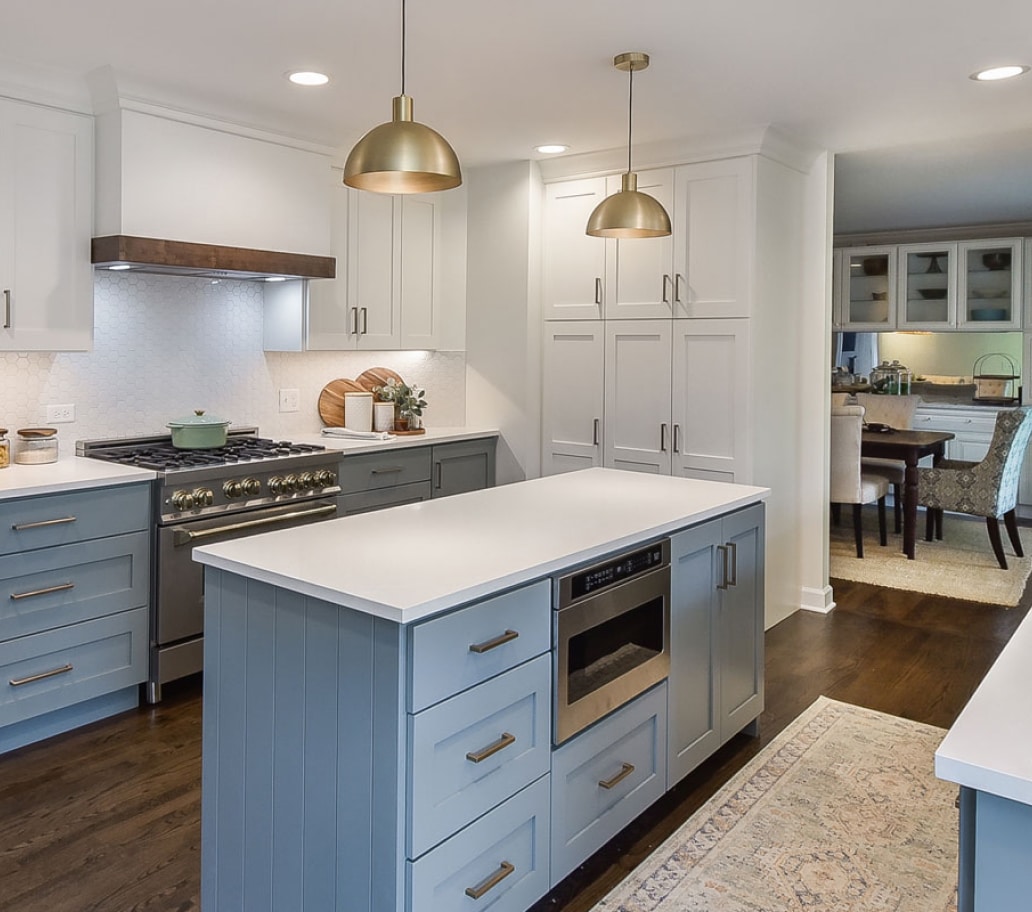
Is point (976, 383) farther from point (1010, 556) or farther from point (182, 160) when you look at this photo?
point (182, 160)

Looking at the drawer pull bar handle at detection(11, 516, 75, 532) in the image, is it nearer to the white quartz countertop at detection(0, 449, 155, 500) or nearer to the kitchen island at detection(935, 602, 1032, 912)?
the white quartz countertop at detection(0, 449, 155, 500)

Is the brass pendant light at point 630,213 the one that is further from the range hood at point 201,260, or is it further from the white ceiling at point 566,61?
the range hood at point 201,260

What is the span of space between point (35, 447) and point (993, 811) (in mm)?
3322

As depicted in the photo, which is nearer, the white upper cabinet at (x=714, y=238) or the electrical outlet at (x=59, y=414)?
the electrical outlet at (x=59, y=414)

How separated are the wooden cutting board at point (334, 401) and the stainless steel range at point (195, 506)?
2.70 feet

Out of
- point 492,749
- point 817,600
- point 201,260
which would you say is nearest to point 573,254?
point 201,260

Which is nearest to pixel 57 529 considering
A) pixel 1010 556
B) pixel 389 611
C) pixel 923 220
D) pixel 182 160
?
pixel 182 160

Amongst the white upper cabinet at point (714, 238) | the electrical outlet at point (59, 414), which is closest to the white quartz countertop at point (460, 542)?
the white upper cabinet at point (714, 238)

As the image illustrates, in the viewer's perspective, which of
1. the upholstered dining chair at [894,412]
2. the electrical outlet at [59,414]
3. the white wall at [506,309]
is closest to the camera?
the electrical outlet at [59,414]

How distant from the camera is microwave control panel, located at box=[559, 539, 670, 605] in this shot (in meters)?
2.12

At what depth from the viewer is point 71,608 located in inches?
122

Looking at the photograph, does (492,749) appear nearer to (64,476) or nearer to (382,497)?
(64,476)

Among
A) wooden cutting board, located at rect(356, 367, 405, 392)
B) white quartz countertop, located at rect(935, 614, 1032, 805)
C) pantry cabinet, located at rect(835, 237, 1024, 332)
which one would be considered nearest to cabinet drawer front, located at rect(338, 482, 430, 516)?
wooden cutting board, located at rect(356, 367, 405, 392)

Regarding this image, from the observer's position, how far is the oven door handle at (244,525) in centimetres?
335
